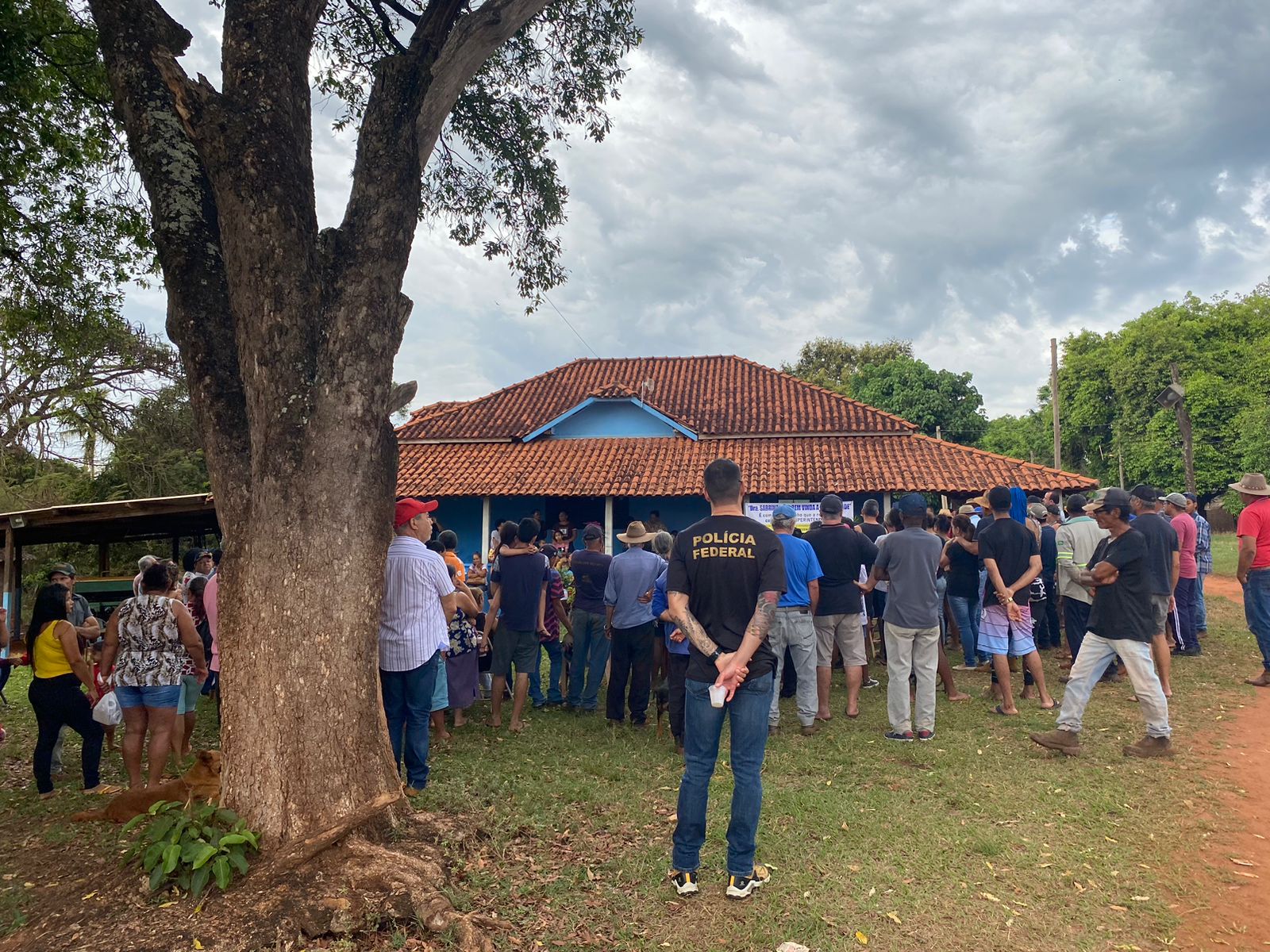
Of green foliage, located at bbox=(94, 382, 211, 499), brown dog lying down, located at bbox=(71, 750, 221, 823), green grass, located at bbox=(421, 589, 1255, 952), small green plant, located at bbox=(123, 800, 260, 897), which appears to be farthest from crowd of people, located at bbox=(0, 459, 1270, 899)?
green foliage, located at bbox=(94, 382, 211, 499)

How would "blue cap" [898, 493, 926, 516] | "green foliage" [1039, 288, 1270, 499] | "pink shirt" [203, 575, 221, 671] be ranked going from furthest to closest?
1. "green foliage" [1039, 288, 1270, 499]
2. "blue cap" [898, 493, 926, 516]
3. "pink shirt" [203, 575, 221, 671]

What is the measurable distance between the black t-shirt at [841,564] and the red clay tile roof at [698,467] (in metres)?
8.60

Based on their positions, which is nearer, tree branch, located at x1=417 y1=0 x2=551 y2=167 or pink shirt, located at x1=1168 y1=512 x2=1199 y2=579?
tree branch, located at x1=417 y1=0 x2=551 y2=167

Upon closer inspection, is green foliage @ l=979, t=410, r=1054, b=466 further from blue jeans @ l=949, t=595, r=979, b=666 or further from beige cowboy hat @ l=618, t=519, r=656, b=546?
beige cowboy hat @ l=618, t=519, r=656, b=546

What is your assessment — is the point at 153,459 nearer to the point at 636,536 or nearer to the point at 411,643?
the point at 636,536

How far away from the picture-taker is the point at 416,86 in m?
4.51

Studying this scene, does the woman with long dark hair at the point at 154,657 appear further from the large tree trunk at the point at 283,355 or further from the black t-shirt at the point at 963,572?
the black t-shirt at the point at 963,572

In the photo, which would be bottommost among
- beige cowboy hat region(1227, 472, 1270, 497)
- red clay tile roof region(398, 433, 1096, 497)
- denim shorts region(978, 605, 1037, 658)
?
denim shorts region(978, 605, 1037, 658)

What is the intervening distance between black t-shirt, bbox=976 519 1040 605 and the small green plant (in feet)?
20.2

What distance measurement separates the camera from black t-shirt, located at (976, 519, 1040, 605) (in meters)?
6.88

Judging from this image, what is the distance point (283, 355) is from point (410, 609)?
1.86 metres

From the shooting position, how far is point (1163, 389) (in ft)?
121

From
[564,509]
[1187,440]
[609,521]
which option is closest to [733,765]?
[609,521]

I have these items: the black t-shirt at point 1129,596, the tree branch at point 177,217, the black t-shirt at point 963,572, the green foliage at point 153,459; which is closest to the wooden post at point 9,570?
the tree branch at point 177,217
